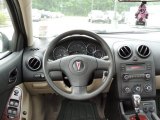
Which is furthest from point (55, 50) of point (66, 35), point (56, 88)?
point (56, 88)

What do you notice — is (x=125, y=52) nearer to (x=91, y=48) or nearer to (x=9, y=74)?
(x=91, y=48)

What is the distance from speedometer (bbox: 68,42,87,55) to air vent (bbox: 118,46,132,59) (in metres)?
→ 0.40

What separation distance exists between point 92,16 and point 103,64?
27.8 inches

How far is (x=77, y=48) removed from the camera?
2682mm

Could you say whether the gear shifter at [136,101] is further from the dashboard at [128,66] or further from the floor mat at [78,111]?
the floor mat at [78,111]

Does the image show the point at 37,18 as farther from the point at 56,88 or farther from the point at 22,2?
the point at 56,88

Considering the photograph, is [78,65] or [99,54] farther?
[99,54]

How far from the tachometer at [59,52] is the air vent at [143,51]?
0.72 meters

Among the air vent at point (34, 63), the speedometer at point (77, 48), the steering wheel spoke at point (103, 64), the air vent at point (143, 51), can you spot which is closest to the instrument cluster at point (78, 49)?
the speedometer at point (77, 48)

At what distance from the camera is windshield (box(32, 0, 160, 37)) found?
9.61 ft

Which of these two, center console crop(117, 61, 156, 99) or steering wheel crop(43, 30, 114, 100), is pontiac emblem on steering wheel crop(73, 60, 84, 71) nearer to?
steering wheel crop(43, 30, 114, 100)

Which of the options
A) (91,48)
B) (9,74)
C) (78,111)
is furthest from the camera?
(78,111)

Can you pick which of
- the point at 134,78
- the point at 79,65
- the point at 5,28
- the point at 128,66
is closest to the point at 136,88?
the point at 134,78

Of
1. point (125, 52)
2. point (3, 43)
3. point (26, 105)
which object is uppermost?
point (3, 43)
